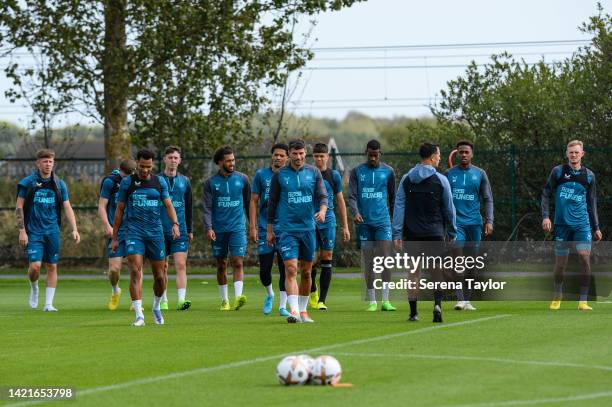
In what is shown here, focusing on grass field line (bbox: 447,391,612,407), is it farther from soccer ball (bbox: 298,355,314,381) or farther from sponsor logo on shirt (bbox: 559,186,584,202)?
sponsor logo on shirt (bbox: 559,186,584,202)

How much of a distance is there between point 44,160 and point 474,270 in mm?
6603

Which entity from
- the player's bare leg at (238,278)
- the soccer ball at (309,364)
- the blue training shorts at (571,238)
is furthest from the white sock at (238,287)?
the soccer ball at (309,364)

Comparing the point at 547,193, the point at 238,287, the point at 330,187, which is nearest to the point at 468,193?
the point at 547,193

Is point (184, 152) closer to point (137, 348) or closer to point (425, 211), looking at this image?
point (425, 211)

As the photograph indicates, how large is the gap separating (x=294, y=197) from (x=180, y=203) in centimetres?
399

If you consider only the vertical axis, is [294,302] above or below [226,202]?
below

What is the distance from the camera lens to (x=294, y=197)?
16188 mm

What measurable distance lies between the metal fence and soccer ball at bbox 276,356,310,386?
1935cm

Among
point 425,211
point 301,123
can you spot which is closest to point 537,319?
point 425,211

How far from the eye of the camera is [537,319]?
16.5 metres

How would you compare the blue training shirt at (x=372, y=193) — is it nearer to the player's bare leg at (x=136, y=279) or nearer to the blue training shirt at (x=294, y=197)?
the blue training shirt at (x=294, y=197)

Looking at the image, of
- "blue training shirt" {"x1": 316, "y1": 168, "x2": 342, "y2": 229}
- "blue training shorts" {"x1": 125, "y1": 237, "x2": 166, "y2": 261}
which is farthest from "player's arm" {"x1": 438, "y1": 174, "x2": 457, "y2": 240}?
"blue training shorts" {"x1": 125, "y1": 237, "x2": 166, "y2": 261}

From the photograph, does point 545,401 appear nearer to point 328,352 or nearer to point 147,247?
point 328,352

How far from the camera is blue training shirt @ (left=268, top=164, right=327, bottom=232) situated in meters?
16.2
